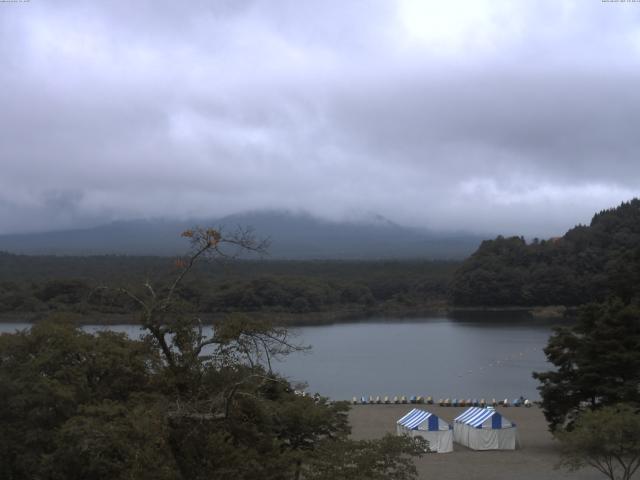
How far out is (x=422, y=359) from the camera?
32.8m

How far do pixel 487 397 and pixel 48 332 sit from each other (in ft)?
56.5

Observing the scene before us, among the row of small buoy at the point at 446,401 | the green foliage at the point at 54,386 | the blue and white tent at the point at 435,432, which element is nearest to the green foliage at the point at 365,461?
the green foliage at the point at 54,386

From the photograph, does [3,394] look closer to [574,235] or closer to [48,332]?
[48,332]

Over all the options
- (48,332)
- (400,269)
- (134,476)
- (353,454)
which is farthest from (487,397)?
(400,269)

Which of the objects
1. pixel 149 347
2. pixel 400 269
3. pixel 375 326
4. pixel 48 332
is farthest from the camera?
pixel 400 269

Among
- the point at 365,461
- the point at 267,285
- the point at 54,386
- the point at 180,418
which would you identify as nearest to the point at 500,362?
the point at 267,285

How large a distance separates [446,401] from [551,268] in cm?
3754

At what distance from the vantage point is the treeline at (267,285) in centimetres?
4428

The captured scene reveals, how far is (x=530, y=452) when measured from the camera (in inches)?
586

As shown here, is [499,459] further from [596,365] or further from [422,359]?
[422,359]

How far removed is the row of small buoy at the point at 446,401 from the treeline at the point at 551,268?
31311 millimetres

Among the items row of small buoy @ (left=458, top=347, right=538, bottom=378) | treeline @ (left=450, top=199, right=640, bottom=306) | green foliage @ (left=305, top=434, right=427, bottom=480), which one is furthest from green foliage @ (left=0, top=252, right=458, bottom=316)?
green foliage @ (left=305, top=434, right=427, bottom=480)

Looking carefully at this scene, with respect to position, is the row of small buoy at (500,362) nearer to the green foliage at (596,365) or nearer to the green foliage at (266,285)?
the green foliage at (266,285)

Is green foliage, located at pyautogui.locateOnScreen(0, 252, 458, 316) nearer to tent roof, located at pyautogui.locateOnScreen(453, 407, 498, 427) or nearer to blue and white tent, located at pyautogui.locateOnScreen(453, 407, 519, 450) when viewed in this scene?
tent roof, located at pyautogui.locateOnScreen(453, 407, 498, 427)
